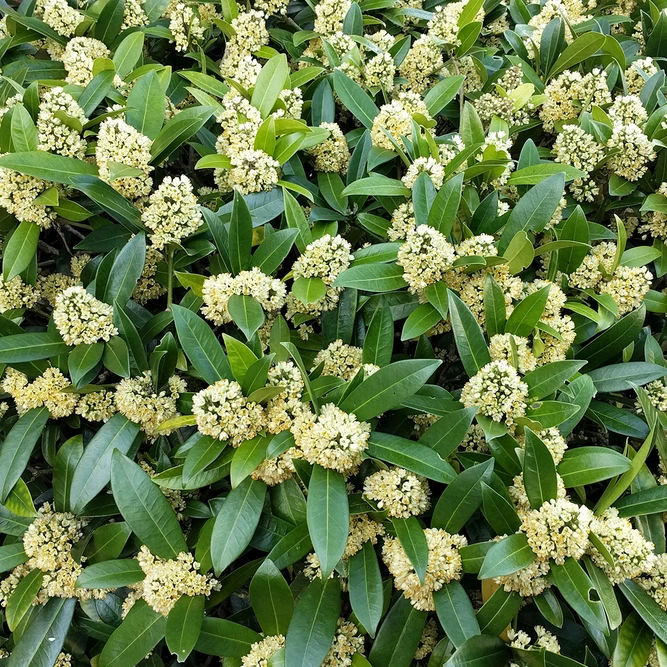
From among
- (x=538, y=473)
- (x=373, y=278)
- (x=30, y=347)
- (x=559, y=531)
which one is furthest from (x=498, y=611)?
(x=30, y=347)

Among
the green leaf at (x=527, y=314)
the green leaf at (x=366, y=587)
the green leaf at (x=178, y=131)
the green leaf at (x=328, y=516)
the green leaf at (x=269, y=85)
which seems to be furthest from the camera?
the green leaf at (x=269, y=85)

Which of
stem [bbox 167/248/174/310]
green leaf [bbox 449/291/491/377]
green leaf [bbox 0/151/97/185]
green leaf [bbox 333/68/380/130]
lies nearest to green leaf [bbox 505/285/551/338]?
Result: green leaf [bbox 449/291/491/377]

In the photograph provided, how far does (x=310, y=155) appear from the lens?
228 cm

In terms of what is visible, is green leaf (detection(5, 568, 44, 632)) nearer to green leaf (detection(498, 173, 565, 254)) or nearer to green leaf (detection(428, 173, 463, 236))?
green leaf (detection(428, 173, 463, 236))

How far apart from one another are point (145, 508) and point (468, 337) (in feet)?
3.25

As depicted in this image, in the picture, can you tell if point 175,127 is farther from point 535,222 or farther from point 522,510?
point 522,510

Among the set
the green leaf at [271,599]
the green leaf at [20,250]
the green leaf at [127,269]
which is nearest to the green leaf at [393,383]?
the green leaf at [271,599]

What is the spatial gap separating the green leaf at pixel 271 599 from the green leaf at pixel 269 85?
4.90 ft

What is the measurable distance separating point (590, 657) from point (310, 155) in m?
1.76

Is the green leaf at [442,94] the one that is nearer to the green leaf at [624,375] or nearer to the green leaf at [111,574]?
the green leaf at [624,375]

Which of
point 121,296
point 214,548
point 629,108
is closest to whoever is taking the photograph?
point 214,548

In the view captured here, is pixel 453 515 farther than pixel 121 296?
No

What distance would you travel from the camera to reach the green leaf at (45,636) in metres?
1.83

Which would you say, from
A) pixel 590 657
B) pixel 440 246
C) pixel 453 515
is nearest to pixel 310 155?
pixel 440 246
